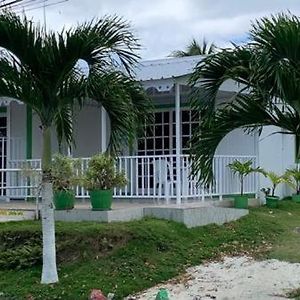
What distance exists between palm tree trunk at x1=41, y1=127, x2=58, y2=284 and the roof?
4774mm

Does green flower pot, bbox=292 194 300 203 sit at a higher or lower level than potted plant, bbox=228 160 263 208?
lower

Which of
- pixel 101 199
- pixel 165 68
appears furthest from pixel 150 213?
pixel 165 68

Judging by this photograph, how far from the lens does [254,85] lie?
7.82 m

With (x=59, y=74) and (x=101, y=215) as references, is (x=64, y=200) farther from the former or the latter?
(x=59, y=74)

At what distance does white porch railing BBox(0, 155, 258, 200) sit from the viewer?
44.0 feet

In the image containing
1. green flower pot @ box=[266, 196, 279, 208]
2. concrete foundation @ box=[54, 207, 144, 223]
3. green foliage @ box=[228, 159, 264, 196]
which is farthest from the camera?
green flower pot @ box=[266, 196, 279, 208]

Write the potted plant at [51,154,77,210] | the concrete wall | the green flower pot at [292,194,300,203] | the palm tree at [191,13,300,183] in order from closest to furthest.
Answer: the palm tree at [191,13,300,183] < the potted plant at [51,154,77,210] < the green flower pot at [292,194,300,203] < the concrete wall

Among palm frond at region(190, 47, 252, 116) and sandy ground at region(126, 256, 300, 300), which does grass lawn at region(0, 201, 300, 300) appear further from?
palm frond at region(190, 47, 252, 116)

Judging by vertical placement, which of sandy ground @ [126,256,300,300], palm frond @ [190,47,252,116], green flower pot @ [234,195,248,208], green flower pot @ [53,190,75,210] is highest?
palm frond @ [190,47,252,116]

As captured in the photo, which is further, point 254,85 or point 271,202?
point 271,202

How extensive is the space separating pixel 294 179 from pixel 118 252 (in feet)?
28.8

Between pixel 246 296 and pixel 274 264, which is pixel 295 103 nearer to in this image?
pixel 246 296

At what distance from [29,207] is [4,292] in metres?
4.50

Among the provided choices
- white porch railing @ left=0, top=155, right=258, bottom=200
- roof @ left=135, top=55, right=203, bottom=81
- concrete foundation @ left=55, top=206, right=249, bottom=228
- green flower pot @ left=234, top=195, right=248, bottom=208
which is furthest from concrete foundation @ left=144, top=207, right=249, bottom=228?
roof @ left=135, top=55, right=203, bottom=81
